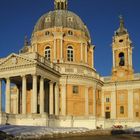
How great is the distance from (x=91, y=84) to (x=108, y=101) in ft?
29.7

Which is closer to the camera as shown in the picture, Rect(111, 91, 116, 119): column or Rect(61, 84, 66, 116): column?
Rect(61, 84, 66, 116): column

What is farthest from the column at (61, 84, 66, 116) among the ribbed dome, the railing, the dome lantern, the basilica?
the dome lantern

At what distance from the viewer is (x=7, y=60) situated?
57688 millimetres

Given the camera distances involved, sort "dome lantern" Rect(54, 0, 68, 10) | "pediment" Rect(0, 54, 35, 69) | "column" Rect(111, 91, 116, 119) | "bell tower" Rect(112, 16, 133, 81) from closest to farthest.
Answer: "pediment" Rect(0, 54, 35, 69) < "column" Rect(111, 91, 116, 119) < "bell tower" Rect(112, 16, 133, 81) < "dome lantern" Rect(54, 0, 68, 10)

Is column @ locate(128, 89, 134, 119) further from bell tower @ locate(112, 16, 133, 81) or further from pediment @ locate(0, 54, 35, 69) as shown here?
pediment @ locate(0, 54, 35, 69)

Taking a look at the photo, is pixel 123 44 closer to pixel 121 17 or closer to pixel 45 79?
pixel 121 17

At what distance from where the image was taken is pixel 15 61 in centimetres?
5672

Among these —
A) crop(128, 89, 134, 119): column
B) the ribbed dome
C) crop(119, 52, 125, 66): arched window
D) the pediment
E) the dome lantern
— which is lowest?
crop(128, 89, 134, 119): column

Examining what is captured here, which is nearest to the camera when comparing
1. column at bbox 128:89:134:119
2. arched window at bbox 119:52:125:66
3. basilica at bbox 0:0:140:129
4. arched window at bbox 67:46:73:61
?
basilica at bbox 0:0:140:129

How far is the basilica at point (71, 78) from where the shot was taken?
57.5 meters

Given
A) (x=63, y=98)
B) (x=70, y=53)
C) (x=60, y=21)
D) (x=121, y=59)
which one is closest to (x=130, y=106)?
(x=121, y=59)

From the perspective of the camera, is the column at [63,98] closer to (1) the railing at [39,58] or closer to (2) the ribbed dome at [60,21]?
(1) the railing at [39,58]

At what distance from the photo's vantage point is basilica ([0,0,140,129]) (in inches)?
2264

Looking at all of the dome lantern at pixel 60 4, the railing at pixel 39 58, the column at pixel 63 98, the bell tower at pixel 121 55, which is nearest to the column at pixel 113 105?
the bell tower at pixel 121 55
